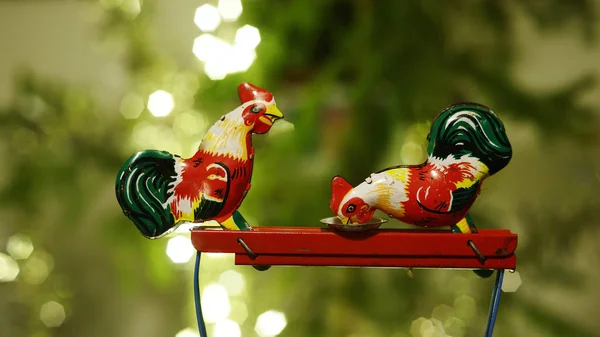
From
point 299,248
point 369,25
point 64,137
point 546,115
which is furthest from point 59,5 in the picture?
point 546,115

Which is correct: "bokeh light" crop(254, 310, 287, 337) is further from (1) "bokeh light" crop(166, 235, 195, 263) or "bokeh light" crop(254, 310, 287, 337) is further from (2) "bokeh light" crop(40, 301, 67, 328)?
(2) "bokeh light" crop(40, 301, 67, 328)

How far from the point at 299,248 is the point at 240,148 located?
149mm

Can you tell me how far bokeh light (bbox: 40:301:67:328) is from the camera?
3.73 ft

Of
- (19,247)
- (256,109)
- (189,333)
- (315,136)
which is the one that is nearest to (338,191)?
(256,109)

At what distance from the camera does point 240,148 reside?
711 mm

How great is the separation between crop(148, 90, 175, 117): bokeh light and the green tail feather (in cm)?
36

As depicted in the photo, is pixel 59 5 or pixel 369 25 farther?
pixel 59 5

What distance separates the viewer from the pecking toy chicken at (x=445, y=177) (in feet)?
2.23

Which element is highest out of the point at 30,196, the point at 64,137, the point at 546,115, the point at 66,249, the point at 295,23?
the point at 295,23

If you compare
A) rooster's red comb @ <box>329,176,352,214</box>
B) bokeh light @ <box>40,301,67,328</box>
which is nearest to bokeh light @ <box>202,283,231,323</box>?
bokeh light @ <box>40,301,67,328</box>

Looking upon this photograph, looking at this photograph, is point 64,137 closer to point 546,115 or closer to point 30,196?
point 30,196

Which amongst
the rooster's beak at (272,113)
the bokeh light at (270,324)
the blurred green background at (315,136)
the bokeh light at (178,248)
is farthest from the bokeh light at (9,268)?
the rooster's beak at (272,113)

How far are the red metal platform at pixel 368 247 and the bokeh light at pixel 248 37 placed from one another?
41 cm

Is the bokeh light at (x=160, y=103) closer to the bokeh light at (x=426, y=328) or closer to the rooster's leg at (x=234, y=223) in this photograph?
the rooster's leg at (x=234, y=223)
